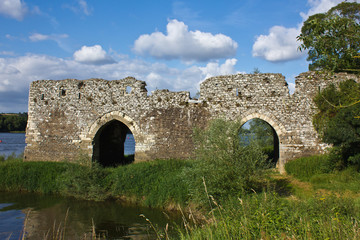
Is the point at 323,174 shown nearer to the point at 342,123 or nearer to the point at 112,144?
the point at 342,123

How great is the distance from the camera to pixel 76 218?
10.3 meters

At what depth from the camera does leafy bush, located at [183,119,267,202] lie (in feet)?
29.5

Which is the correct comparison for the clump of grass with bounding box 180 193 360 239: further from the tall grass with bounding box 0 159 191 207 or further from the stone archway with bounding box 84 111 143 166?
the stone archway with bounding box 84 111 143 166

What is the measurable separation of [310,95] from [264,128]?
18.0 m

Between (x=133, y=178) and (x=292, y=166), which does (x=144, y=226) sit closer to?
(x=133, y=178)

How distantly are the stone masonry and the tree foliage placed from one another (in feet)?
1.27

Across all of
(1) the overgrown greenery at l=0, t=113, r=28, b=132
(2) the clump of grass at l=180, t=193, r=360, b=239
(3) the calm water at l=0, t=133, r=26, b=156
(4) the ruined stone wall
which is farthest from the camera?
(1) the overgrown greenery at l=0, t=113, r=28, b=132

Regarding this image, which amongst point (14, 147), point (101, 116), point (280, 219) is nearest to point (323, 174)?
point (280, 219)

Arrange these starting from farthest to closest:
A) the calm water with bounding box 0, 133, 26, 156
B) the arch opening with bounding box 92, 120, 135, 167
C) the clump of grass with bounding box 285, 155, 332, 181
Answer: the calm water with bounding box 0, 133, 26, 156
the arch opening with bounding box 92, 120, 135, 167
the clump of grass with bounding box 285, 155, 332, 181

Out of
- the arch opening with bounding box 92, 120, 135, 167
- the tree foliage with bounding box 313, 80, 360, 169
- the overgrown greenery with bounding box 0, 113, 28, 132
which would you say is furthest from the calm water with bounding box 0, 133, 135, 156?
the tree foliage with bounding box 313, 80, 360, 169

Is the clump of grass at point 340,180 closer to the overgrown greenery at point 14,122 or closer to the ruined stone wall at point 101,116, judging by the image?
the ruined stone wall at point 101,116

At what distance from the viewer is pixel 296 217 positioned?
5594 millimetres

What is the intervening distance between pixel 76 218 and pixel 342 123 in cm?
1017

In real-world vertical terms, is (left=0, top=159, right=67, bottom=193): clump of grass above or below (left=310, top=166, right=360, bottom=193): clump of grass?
below
